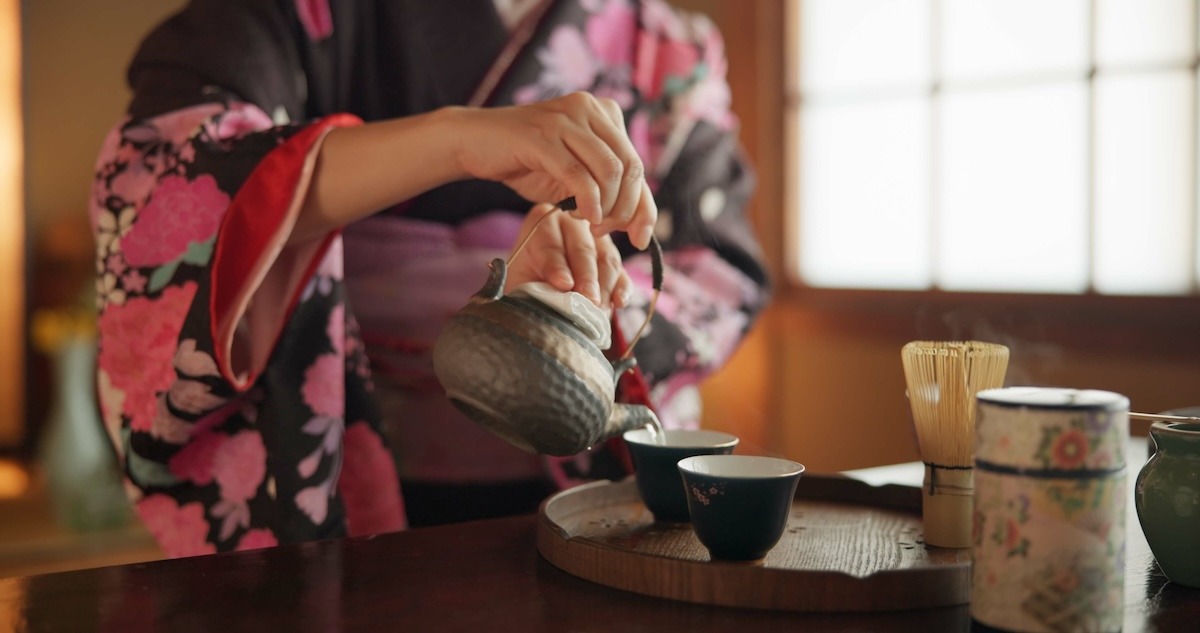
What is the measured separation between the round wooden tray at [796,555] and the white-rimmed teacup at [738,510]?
2 cm

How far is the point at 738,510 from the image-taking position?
2.47ft

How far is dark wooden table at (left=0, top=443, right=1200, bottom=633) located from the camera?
679mm

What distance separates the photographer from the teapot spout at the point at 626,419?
34.8 inches

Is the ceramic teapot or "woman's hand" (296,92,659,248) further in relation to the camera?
"woman's hand" (296,92,659,248)

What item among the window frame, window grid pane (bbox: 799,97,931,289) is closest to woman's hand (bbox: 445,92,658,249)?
the window frame

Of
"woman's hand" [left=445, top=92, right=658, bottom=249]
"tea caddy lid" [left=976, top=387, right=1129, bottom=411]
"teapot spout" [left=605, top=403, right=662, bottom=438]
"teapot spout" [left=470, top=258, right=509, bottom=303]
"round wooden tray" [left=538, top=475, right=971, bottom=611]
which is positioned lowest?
"round wooden tray" [left=538, top=475, right=971, bottom=611]

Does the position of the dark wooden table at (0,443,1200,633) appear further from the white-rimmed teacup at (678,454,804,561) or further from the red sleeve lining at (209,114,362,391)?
the red sleeve lining at (209,114,362,391)

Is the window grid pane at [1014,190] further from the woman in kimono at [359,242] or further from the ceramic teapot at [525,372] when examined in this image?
the ceramic teapot at [525,372]

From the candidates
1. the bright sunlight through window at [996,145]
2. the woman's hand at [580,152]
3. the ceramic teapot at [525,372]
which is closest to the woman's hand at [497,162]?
the woman's hand at [580,152]

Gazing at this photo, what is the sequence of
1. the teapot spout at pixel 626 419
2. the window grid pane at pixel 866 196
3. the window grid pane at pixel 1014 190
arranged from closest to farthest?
the teapot spout at pixel 626 419, the window grid pane at pixel 1014 190, the window grid pane at pixel 866 196

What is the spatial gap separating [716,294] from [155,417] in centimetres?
80

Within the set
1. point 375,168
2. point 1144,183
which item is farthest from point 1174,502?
point 1144,183

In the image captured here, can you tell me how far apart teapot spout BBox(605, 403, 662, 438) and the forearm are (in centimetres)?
30

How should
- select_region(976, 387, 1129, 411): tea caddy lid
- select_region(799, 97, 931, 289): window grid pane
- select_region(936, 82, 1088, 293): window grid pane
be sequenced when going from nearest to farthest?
select_region(976, 387, 1129, 411): tea caddy lid, select_region(936, 82, 1088, 293): window grid pane, select_region(799, 97, 931, 289): window grid pane
